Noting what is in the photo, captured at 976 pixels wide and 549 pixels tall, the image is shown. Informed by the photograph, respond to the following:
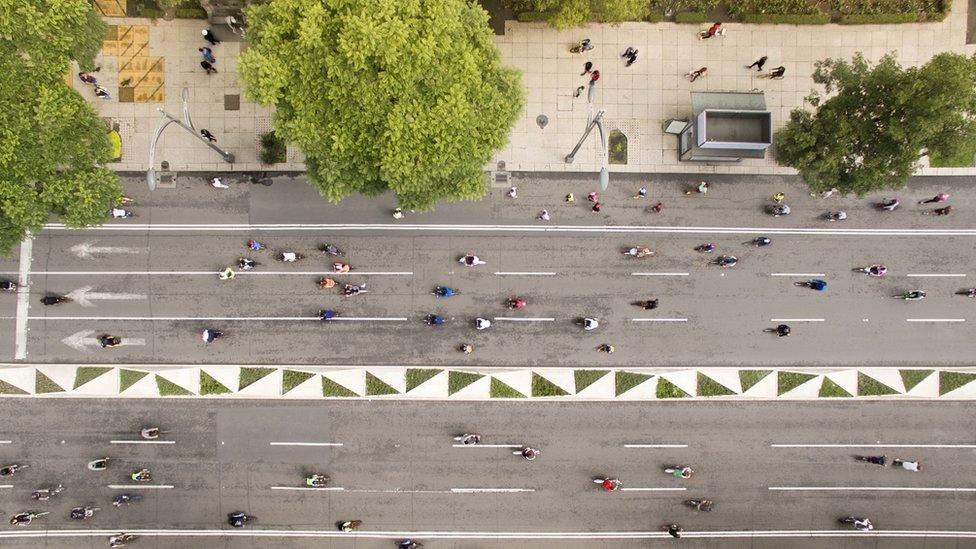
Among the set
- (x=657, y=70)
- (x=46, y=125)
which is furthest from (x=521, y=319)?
(x=46, y=125)

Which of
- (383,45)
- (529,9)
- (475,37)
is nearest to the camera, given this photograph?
(383,45)

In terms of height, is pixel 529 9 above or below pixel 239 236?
above

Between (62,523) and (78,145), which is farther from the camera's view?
(62,523)

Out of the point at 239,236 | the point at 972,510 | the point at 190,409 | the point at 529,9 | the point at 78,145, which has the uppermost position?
the point at 529,9

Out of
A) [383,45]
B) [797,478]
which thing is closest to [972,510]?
[797,478]

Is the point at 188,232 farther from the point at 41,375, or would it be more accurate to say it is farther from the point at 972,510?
the point at 972,510

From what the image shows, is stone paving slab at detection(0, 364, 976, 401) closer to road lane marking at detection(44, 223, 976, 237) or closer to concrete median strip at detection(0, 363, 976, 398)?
concrete median strip at detection(0, 363, 976, 398)

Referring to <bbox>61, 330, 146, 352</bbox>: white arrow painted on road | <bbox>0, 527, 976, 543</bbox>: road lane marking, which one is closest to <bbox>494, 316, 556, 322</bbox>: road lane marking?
<bbox>0, 527, 976, 543</bbox>: road lane marking
